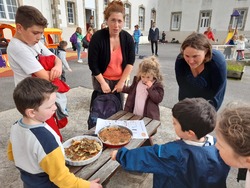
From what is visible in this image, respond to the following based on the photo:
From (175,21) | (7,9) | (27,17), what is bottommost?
(27,17)

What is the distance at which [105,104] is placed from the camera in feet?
7.79

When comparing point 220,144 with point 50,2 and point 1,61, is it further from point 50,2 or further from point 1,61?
point 50,2

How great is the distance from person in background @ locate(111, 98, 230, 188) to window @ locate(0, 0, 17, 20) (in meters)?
12.1

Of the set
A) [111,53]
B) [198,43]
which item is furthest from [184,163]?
[111,53]

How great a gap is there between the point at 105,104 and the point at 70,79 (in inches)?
159

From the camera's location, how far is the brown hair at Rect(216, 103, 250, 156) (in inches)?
32.5

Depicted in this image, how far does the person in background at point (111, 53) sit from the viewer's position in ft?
7.18

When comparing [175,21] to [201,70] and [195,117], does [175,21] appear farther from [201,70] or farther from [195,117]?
[195,117]

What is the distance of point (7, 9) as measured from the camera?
33.9ft

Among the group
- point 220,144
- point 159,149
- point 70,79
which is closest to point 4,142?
point 159,149

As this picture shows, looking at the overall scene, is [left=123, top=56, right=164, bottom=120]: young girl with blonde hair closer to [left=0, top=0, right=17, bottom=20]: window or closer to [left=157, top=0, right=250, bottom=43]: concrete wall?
[left=0, top=0, right=17, bottom=20]: window

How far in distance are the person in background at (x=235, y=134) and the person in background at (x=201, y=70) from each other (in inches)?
38.6

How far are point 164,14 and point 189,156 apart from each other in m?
25.1

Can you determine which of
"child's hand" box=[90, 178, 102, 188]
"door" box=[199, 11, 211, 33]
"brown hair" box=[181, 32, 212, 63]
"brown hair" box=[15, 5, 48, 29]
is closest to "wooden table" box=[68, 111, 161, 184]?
"child's hand" box=[90, 178, 102, 188]
